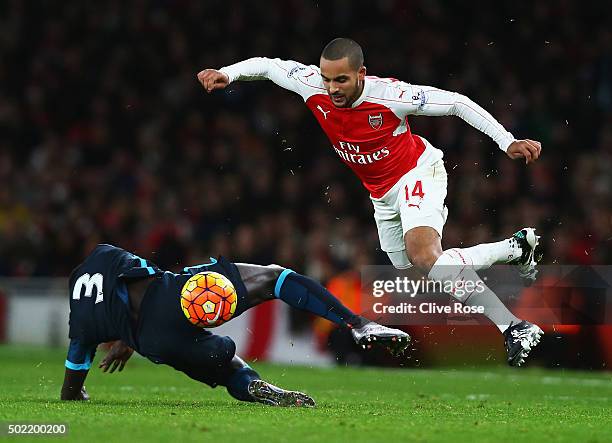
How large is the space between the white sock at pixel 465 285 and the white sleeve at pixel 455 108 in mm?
930

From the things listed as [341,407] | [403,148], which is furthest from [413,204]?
[341,407]

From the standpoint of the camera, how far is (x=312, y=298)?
24.6 ft

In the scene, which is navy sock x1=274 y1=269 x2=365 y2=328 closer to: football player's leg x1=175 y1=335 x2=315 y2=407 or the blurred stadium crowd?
football player's leg x1=175 y1=335 x2=315 y2=407

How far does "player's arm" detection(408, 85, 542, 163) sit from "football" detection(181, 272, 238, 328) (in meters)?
2.32

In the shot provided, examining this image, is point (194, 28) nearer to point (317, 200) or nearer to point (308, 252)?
point (317, 200)

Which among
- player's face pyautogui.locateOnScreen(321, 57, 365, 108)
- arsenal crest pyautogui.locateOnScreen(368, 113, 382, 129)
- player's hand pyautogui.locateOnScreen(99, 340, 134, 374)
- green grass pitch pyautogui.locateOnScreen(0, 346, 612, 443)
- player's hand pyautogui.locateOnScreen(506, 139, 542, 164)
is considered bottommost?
green grass pitch pyautogui.locateOnScreen(0, 346, 612, 443)

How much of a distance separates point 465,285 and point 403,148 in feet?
4.04

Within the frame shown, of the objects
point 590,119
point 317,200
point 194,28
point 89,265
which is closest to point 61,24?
point 194,28

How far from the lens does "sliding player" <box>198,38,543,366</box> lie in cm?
841

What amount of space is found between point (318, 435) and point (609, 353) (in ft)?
24.9

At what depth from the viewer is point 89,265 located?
7.90 meters

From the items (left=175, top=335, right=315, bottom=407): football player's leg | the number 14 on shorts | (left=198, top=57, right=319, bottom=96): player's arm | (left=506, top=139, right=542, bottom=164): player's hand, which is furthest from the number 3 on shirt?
(left=175, top=335, right=315, bottom=407): football player's leg

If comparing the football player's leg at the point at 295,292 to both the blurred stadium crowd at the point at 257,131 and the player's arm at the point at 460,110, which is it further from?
the blurred stadium crowd at the point at 257,131

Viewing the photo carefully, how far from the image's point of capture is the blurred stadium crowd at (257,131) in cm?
1504
